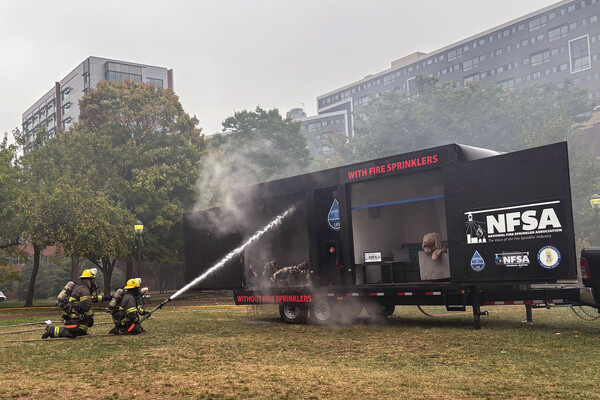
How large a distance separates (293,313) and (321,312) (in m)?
0.98

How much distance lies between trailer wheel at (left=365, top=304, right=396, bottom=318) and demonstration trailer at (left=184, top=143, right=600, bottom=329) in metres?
0.08

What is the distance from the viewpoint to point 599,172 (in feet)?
137

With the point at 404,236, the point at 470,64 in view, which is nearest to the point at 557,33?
the point at 470,64

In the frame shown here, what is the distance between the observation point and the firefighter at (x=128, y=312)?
14844mm

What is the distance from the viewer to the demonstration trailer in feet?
38.7

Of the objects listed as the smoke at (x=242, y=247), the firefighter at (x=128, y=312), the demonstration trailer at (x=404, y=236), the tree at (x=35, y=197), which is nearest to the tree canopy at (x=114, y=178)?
the tree at (x=35, y=197)

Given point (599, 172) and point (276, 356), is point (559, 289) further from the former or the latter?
point (599, 172)

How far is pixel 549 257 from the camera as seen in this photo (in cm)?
1157

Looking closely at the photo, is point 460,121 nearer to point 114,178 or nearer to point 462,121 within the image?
point 462,121

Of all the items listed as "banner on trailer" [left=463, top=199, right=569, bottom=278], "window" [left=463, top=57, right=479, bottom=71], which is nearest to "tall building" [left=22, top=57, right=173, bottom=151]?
"window" [left=463, top=57, right=479, bottom=71]

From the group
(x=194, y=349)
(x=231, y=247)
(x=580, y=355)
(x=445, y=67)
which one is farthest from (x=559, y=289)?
(x=445, y=67)

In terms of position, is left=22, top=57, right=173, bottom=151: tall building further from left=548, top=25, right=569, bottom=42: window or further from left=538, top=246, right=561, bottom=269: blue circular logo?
left=538, top=246, right=561, bottom=269: blue circular logo

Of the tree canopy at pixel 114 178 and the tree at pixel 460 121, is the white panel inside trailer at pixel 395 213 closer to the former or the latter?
the tree canopy at pixel 114 178

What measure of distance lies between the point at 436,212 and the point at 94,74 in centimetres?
8278
